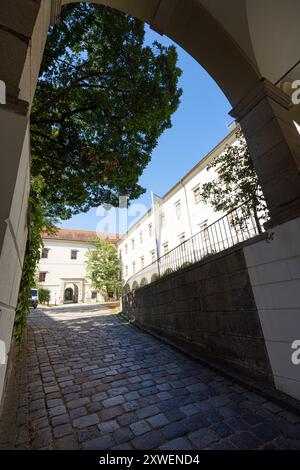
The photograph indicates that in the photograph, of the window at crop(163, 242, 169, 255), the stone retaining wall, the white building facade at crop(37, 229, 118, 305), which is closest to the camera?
the stone retaining wall

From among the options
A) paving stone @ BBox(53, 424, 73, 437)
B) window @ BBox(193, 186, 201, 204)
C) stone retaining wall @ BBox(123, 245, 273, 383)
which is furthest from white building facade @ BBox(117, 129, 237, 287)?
paving stone @ BBox(53, 424, 73, 437)

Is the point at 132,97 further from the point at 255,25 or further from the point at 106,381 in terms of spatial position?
the point at 106,381

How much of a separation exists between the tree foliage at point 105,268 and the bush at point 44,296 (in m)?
6.68

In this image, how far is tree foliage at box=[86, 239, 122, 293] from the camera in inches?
1156

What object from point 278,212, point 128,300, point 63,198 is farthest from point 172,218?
point 278,212

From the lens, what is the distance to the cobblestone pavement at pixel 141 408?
101 inches

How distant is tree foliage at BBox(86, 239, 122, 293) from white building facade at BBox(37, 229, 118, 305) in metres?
3.34

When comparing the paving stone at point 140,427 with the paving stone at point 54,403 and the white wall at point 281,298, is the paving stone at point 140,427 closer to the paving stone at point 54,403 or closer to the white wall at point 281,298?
the paving stone at point 54,403

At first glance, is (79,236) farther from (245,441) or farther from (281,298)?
(245,441)

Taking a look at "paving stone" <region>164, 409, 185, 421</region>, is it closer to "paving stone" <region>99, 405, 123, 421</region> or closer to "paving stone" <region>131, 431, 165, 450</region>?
"paving stone" <region>131, 431, 165, 450</region>

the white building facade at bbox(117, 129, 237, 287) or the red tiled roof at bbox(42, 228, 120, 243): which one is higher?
the red tiled roof at bbox(42, 228, 120, 243)

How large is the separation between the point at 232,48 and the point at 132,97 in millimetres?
2512

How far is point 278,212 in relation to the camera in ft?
11.9

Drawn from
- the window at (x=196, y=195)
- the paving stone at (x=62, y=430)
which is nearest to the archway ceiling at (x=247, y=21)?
the paving stone at (x=62, y=430)
